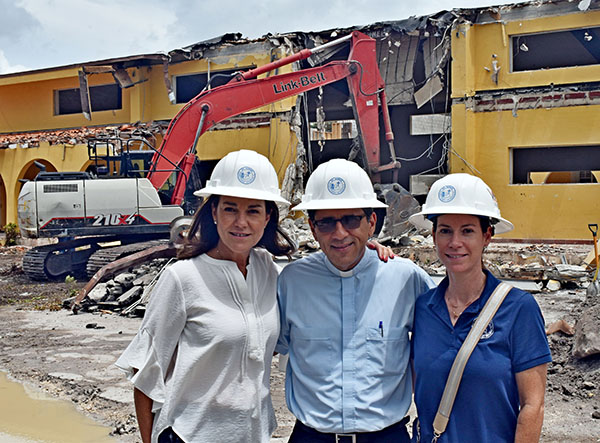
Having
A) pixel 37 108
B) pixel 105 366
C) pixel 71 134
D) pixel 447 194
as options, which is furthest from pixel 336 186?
pixel 37 108

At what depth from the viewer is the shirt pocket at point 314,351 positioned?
2262 millimetres

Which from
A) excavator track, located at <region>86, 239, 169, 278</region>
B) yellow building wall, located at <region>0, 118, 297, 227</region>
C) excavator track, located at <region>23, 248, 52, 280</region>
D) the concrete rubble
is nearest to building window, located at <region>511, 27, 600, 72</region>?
the concrete rubble

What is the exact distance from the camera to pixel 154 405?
220 cm

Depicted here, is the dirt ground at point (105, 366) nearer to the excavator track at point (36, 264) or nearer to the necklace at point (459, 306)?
the excavator track at point (36, 264)

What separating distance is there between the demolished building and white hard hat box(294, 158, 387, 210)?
11107mm

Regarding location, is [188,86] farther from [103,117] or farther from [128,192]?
[128,192]

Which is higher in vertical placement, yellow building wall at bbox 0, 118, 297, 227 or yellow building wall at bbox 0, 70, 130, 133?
yellow building wall at bbox 0, 70, 130, 133

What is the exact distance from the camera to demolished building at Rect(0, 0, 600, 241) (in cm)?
1461

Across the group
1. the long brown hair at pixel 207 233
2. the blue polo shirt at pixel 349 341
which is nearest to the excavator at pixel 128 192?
the long brown hair at pixel 207 233

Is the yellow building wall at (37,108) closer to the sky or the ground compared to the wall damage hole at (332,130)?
closer to the sky

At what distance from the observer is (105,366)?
652cm

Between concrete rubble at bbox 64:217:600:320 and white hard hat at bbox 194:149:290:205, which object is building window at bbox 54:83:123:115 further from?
white hard hat at bbox 194:149:290:205

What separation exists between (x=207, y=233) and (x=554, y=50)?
15.2m

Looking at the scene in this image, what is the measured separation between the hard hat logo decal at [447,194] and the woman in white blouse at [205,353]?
0.68 meters
